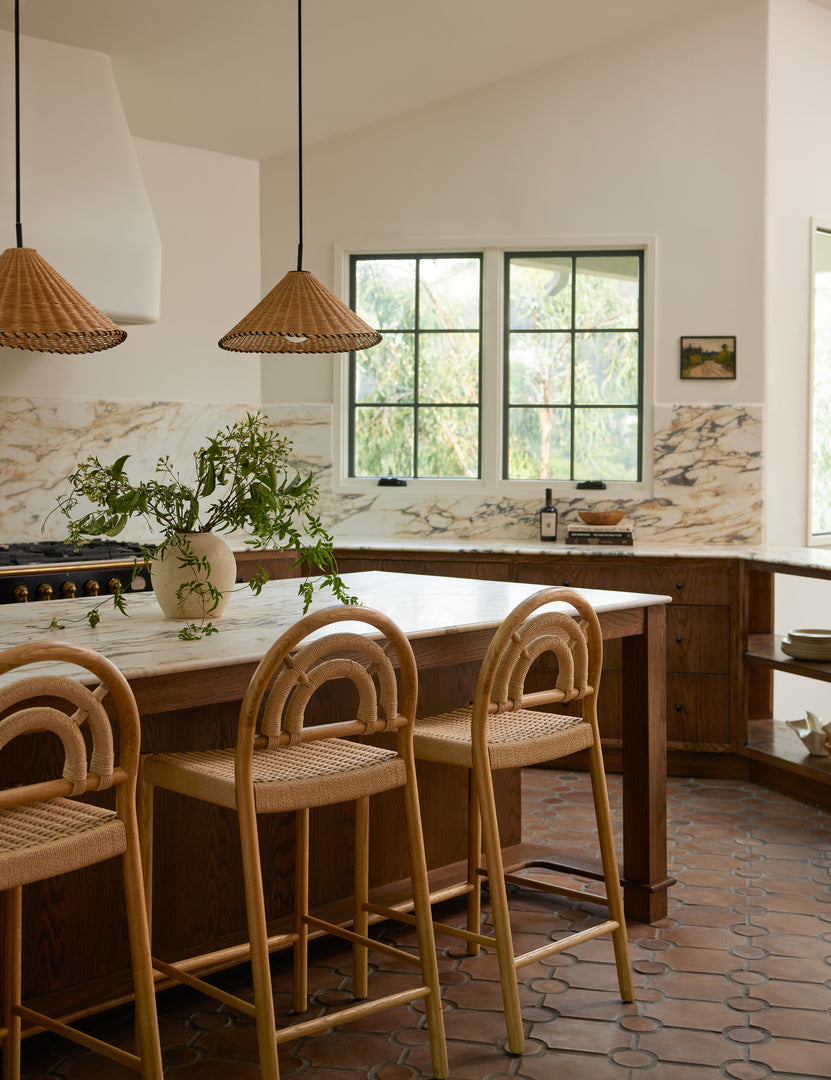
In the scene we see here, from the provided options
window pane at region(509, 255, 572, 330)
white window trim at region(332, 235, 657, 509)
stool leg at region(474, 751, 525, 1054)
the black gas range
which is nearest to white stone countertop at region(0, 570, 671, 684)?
stool leg at region(474, 751, 525, 1054)

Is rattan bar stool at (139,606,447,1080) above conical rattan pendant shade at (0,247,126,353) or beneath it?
beneath

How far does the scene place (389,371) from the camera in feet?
19.3

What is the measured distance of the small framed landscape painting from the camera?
18.0 ft

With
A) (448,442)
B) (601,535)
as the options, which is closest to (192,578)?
(601,535)

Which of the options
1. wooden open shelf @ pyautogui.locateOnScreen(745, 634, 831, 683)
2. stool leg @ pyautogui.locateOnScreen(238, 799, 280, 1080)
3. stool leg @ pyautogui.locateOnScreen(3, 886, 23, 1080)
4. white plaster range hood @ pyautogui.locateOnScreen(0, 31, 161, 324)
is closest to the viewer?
stool leg @ pyautogui.locateOnScreen(238, 799, 280, 1080)

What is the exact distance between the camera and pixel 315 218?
5.80 m

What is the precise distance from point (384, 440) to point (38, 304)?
350 centimetres

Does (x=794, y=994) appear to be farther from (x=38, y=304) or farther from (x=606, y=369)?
(x=606, y=369)

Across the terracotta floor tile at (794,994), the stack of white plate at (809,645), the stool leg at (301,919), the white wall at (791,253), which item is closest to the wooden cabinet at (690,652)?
the stack of white plate at (809,645)

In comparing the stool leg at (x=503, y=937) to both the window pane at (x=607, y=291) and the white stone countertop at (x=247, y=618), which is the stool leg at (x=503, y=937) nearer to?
the white stone countertop at (x=247, y=618)

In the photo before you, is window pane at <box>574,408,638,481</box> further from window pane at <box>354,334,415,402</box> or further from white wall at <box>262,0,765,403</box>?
window pane at <box>354,334,415,402</box>

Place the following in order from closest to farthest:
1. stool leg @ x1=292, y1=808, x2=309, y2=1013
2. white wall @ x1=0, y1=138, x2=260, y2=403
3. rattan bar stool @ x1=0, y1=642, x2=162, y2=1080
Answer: rattan bar stool @ x1=0, y1=642, x2=162, y2=1080 < stool leg @ x1=292, y1=808, x2=309, y2=1013 < white wall @ x1=0, y1=138, x2=260, y2=403

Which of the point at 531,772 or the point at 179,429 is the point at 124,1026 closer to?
the point at 531,772

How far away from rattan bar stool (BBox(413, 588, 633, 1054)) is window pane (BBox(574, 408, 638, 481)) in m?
2.98
